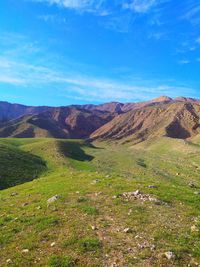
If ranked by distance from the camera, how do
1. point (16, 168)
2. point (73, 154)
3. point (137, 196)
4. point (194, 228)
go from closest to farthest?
1. point (194, 228)
2. point (137, 196)
3. point (16, 168)
4. point (73, 154)

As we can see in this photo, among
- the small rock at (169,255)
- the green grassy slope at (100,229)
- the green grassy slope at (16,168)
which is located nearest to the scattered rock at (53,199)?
the green grassy slope at (100,229)

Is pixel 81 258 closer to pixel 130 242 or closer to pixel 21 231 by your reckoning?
pixel 130 242

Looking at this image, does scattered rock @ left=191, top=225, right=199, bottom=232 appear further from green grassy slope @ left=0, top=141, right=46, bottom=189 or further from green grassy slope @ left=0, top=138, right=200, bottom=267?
green grassy slope @ left=0, top=141, right=46, bottom=189

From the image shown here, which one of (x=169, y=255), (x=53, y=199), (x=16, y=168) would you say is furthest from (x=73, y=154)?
(x=169, y=255)

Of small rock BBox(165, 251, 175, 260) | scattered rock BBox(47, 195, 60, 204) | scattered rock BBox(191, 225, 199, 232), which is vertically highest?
scattered rock BBox(191, 225, 199, 232)

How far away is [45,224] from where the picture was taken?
17.0 metres

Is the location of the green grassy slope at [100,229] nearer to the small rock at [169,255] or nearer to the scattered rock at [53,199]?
the small rock at [169,255]

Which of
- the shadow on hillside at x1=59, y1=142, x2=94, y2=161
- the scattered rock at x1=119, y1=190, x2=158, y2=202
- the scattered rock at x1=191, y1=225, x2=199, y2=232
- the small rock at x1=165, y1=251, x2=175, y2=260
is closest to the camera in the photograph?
the small rock at x1=165, y1=251, x2=175, y2=260

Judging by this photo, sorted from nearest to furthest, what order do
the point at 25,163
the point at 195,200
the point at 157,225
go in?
the point at 157,225 < the point at 195,200 < the point at 25,163

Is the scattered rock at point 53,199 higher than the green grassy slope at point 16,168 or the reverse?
higher

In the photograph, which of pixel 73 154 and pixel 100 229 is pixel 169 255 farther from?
pixel 73 154

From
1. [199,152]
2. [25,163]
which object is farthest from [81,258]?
[199,152]

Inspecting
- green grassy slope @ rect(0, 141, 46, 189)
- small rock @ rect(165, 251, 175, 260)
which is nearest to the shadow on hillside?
green grassy slope @ rect(0, 141, 46, 189)

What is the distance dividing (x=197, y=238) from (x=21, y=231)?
27.1 feet
